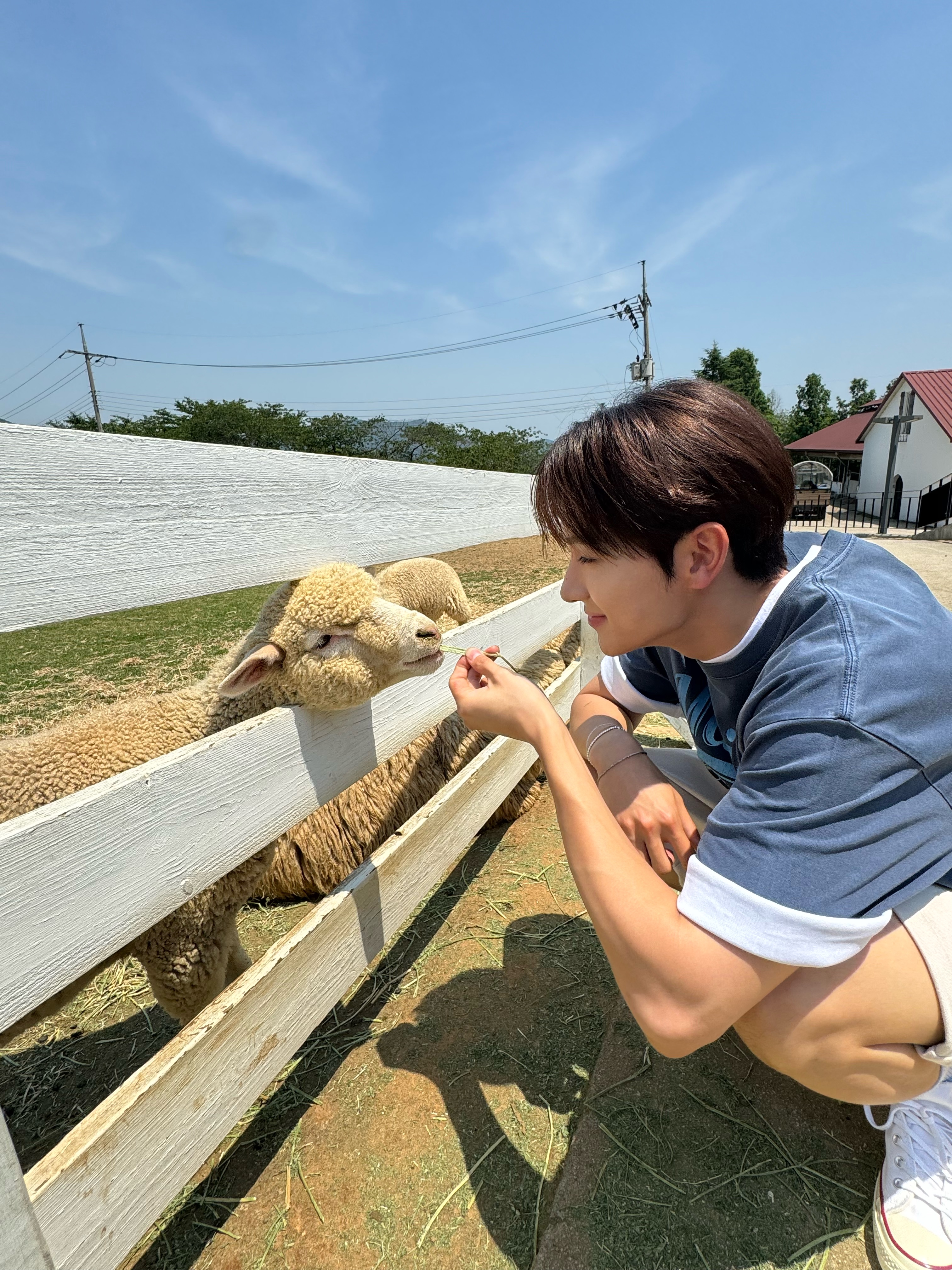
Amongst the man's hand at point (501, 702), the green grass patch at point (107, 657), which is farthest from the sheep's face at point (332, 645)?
the green grass patch at point (107, 657)

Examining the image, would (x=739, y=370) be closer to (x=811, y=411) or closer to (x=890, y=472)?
(x=811, y=411)

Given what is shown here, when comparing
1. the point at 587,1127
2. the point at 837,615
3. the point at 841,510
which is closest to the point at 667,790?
the point at 837,615

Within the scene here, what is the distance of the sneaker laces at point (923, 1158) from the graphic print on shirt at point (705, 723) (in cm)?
75

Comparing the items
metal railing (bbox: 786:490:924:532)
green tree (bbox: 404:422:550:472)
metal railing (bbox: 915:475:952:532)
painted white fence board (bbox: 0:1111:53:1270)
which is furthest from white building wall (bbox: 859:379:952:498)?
painted white fence board (bbox: 0:1111:53:1270)

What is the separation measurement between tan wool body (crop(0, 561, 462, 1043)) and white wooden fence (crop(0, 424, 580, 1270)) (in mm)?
107

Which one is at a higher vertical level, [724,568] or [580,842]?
[724,568]

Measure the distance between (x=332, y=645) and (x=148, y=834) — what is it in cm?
66

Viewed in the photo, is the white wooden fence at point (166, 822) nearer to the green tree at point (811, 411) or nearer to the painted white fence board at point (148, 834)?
the painted white fence board at point (148, 834)

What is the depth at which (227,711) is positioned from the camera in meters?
1.83

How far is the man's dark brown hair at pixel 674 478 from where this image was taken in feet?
3.90

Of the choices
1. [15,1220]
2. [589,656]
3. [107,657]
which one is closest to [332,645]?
[15,1220]

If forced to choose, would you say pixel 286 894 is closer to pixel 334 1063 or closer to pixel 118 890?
pixel 334 1063

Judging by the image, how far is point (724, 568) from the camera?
1297mm

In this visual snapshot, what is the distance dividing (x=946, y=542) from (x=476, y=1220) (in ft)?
71.3
